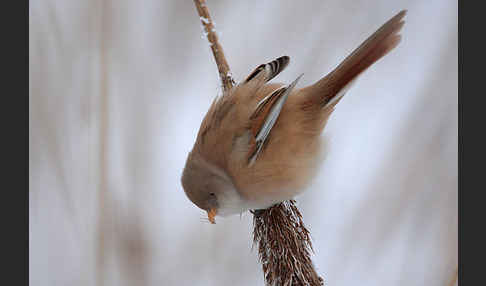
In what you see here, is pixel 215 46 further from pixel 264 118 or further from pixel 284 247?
pixel 284 247

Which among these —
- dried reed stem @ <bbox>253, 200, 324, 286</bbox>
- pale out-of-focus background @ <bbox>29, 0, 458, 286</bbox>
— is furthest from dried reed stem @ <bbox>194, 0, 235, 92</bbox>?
dried reed stem @ <bbox>253, 200, 324, 286</bbox>

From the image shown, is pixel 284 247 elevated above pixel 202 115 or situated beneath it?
situated beneath

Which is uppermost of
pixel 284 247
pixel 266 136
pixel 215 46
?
pixel 215 46

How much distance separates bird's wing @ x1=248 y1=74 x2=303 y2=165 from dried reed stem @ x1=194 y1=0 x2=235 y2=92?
0.18ft

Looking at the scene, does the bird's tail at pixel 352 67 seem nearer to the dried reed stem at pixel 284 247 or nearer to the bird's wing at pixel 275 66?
the bird's wing at pixel 275 66

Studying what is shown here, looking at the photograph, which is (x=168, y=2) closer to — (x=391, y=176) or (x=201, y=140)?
(x=201, y=140)

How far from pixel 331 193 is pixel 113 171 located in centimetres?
28

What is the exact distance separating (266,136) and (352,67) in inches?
5.1

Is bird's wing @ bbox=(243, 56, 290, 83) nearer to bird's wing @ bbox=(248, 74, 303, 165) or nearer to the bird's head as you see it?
bird's wing @ bbox=(248, 74, 303, 165)

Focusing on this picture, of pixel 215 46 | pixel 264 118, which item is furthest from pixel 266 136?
pixel 215 46

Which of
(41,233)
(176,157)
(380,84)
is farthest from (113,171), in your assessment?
(380,84)

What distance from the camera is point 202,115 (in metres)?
0.66

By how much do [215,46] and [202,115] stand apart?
3.3 inches

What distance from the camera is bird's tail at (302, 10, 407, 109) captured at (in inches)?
25.0
